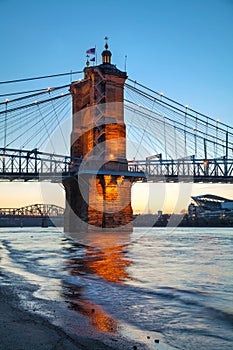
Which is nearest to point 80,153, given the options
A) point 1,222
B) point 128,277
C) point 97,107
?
point 97,107

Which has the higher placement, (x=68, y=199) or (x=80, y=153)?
(x=80, y=153)

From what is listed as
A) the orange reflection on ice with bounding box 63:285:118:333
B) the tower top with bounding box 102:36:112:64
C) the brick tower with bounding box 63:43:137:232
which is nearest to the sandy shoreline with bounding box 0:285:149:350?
the orange reflection on ice with bounding box 63:285:118:333

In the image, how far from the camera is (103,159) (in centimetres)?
5666

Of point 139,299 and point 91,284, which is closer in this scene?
point 139,299

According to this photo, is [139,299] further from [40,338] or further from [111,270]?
[111,270]

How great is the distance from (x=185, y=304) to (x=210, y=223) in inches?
5229

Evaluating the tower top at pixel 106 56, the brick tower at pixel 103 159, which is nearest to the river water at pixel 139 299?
the brick tower at pixel 103 159

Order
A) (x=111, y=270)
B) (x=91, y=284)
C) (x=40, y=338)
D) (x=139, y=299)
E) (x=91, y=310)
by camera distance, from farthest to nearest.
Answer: (x=111, y=270) → (x=91, y=284) → (x=139, y=299) → (x=91, y=310) → (x=40, y=338)

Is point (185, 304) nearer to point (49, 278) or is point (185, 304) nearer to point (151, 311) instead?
point (151, 311)

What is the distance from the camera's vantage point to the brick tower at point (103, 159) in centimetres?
5562

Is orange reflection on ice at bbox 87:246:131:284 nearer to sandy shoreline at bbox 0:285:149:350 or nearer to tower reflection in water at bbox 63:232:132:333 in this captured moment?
tower reflection in water at bbox 63:232:132:333

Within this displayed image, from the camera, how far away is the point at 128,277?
15.0m

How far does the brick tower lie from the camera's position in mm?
55625

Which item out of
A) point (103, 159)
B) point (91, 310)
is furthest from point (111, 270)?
point (103, 159)
